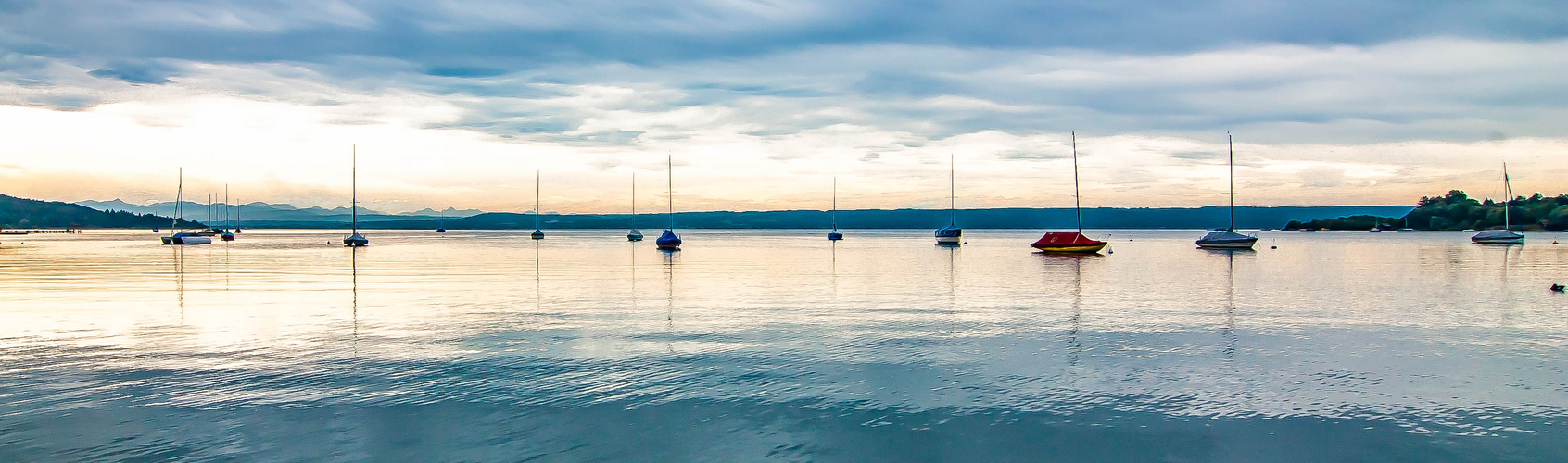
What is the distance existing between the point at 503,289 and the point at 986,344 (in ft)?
62.7

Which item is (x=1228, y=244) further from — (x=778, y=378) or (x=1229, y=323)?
(x=778, y=378)

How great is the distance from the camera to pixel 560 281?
3575 centimetres

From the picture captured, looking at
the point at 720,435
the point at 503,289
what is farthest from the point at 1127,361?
the point at 503,289

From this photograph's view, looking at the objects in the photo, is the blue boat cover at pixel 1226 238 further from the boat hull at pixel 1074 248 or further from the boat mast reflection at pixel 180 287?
the boat mast reflection at pixel 180 287

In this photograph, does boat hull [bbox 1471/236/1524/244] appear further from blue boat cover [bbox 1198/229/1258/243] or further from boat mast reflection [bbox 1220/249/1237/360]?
boat mast reflection [bbox 1220/249/1237/360]

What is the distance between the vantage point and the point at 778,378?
43.8 feet

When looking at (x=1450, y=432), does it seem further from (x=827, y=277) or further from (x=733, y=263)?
(x=733, y=263)

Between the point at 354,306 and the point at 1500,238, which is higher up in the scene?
the point at 1500,238

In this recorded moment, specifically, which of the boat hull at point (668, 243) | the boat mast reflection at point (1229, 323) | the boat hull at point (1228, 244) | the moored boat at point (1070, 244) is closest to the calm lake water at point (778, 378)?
the boat mast reflection at point (1229, 323)

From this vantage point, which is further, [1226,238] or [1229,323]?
[1226,238]

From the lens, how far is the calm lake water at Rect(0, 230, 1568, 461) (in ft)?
31.3

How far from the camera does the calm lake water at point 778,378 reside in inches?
376

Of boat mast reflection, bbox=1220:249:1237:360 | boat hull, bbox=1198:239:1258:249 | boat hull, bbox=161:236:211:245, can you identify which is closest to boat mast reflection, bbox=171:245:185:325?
boat mast reflection, bbox=1220:249:1237:360

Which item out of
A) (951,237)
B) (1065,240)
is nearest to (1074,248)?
(1065,240)
